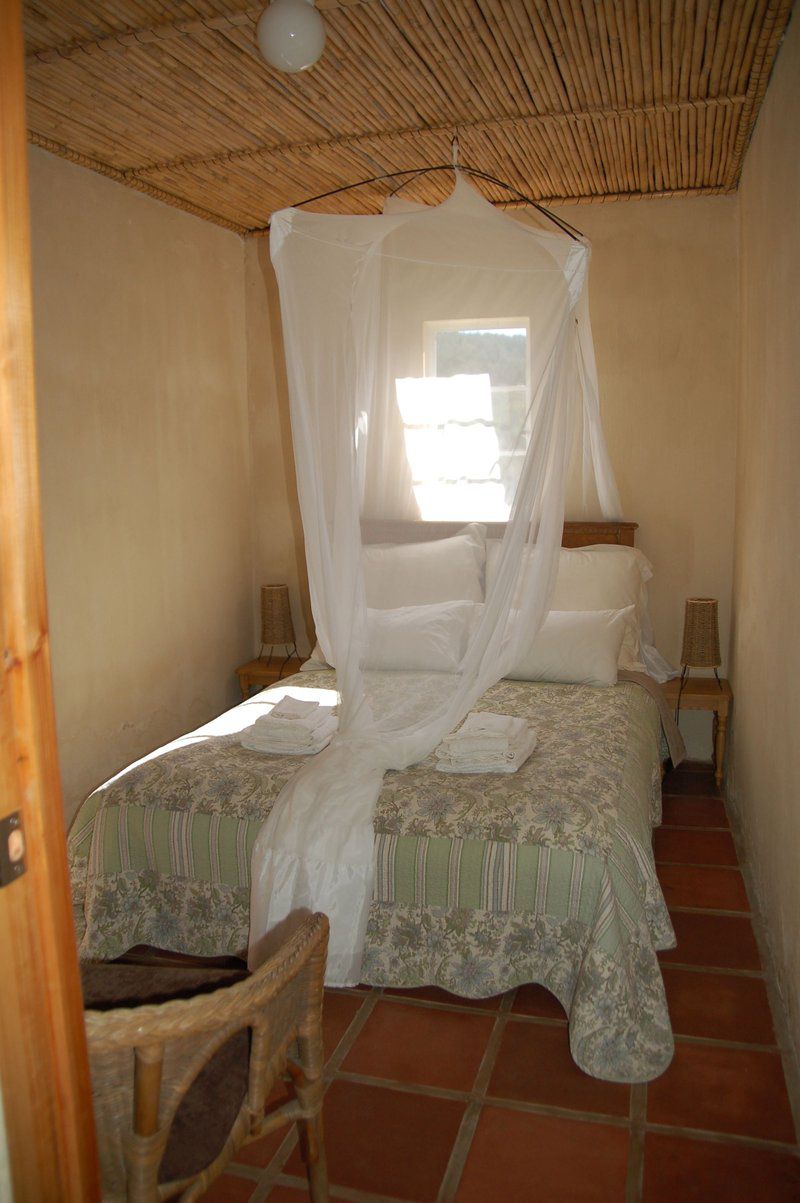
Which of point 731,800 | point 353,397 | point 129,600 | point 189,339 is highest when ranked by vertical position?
point 189,339

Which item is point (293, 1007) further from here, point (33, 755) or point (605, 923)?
point (605, 923)

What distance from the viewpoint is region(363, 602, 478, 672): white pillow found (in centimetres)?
269

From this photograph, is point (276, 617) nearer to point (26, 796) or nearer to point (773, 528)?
point (773, 528)

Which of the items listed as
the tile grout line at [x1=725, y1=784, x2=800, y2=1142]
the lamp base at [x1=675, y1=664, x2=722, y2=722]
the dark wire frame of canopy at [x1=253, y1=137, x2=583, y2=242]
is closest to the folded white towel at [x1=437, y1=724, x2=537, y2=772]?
the tile grout line at [x1=725, y1=784, x2=800, y2=1142]

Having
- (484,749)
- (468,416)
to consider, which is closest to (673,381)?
(468,416)

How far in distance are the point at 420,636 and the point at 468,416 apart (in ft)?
2.45

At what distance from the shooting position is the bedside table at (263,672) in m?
4.17

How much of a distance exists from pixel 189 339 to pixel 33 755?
133 inches

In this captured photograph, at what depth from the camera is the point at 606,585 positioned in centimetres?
362

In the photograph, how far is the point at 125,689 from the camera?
3.59 metres

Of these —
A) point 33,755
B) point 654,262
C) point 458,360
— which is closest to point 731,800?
point 458,360

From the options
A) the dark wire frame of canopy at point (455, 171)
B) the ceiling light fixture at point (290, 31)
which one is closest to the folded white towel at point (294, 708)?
the dark wire frame of canopy at point (455, 171)

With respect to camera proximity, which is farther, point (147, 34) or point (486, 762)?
point (486, 762)

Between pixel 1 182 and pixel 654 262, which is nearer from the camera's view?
pixel 1 182
